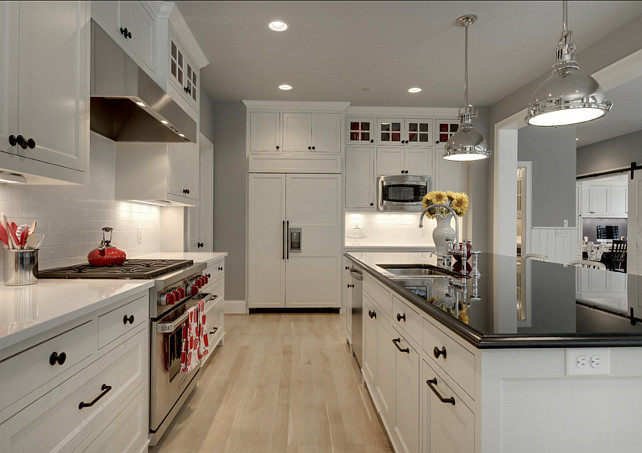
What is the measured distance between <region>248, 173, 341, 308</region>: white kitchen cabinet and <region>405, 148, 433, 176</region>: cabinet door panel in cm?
111

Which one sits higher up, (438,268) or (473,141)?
(473,141)

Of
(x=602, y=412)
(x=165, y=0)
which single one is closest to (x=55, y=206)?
(x=165, y=0)

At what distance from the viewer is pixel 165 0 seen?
279 centimetres

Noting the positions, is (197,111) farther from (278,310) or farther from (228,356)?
(278,310)

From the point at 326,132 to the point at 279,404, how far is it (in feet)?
11.8

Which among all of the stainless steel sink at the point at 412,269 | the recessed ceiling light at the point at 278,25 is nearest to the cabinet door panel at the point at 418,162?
the recessed ceiling light at the point at 278,25

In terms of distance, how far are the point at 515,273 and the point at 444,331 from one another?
1144 mm

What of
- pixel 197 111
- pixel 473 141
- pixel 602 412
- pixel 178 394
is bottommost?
pixel 178 394

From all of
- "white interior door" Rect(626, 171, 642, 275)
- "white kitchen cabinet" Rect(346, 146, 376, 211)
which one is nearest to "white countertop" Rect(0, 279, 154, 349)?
"white kitchen cabinet" Rect(346, 146, 376, 211)

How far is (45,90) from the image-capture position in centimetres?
149

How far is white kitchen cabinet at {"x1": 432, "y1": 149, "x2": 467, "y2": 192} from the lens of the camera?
553 cm

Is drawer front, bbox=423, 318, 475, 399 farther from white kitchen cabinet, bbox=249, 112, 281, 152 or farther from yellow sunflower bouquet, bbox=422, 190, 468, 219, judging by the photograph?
white kitchen cabinet, bbox=249, 112, 281, 152

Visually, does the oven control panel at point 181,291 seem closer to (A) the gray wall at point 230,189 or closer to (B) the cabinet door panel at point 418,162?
(A) the gray wall at point 230,189

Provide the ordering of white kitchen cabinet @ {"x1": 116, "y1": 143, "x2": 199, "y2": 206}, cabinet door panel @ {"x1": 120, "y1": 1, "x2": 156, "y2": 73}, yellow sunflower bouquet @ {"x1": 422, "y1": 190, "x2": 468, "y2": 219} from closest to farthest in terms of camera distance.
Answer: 1. cabinet door panel @ {"x1": 120, "y1": 1, "x2": 156, "y2": 73}
2. white kitchen cabinet @ {"x1": 116, "y1": 143, "x2": 199, "y2": 206}
3. yellow sunflower bouquet @ {"x1": 422, "y1": 190, "x2": 468, "y2": 219}
